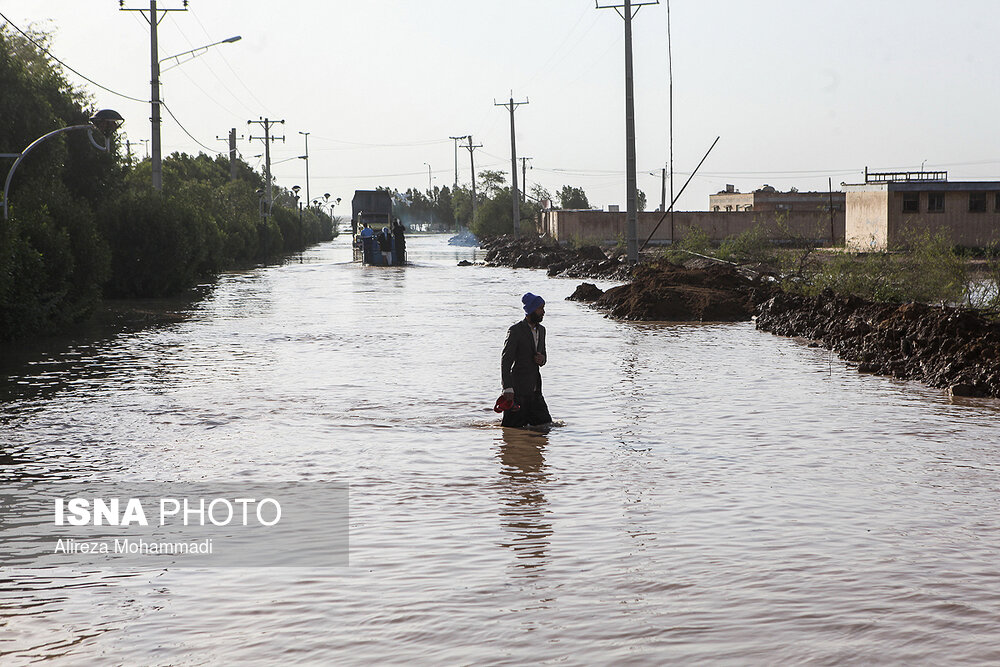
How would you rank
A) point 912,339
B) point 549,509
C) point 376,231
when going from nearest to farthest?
point 549,509
point 912,339
point 376,231

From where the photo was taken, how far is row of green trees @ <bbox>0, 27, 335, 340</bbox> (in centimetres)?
2148

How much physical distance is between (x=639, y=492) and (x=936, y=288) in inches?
644

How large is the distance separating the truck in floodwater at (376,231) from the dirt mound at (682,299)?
3188cm

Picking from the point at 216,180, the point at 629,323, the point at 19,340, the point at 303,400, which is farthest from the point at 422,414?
the point at 216,180

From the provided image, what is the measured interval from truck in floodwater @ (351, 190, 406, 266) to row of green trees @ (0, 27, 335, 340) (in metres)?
7.60

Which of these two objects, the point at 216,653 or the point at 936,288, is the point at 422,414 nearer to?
the point at 216,653

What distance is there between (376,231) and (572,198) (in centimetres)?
7745

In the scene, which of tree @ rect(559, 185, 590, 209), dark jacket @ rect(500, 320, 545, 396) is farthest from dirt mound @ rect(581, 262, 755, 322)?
tree @ rect(559, 185, 590, 209)

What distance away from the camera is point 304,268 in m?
60.1

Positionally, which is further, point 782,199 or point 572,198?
point 572,198

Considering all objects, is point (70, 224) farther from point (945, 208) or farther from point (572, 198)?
point (572, 198)

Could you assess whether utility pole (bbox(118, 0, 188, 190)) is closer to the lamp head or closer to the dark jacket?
the lamp head
